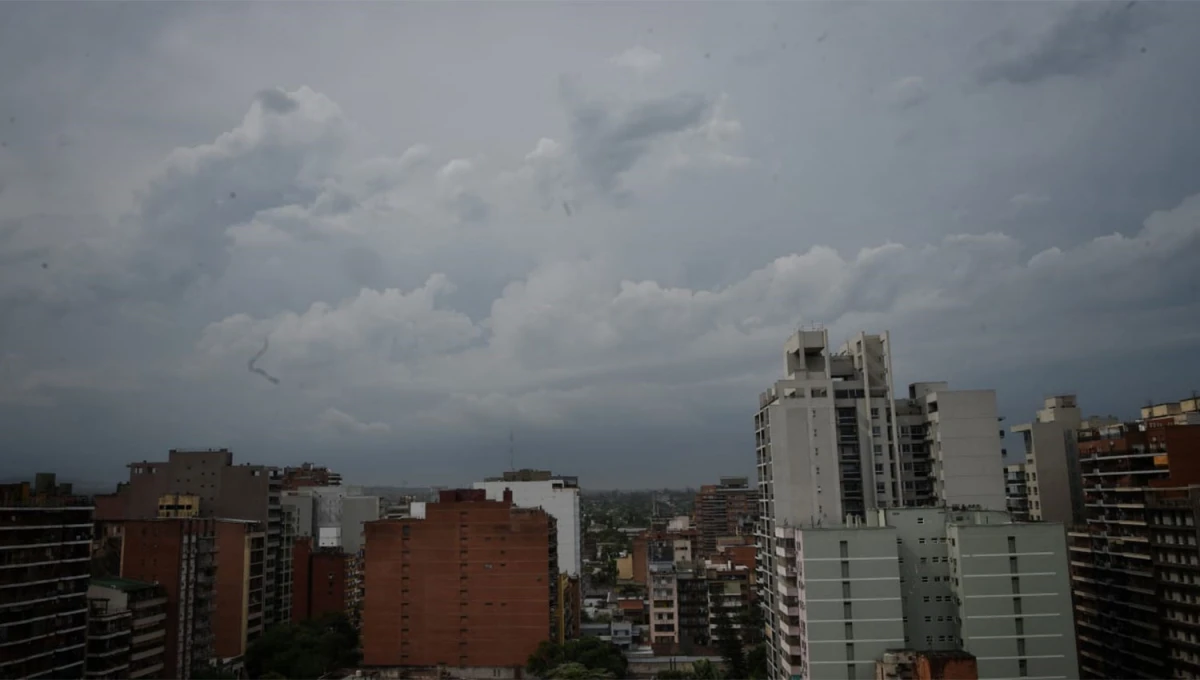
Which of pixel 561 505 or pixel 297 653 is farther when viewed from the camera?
pixel 561 505

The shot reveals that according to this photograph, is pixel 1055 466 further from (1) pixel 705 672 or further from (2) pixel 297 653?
(2) pixel 297 653

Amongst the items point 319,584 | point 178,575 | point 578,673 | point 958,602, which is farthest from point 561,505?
point 958,602

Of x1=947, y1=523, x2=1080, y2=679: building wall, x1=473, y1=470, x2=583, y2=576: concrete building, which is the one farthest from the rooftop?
x1=473, y1=470, x2=583, y2=576: concrete building

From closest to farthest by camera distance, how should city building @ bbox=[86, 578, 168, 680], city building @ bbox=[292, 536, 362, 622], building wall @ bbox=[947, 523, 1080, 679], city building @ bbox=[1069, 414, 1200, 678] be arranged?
building wall @ bbox=[947, 523, 1080, 679], city building @ bbox=[1069, 414, 1200, 678], city building @ bbox=[86, 578, 168, 680], city building @ bbox=[292, 536, 362, 622]

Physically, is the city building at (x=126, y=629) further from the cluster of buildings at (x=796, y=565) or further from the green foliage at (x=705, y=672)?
the green foliage at (x=705, y=672)

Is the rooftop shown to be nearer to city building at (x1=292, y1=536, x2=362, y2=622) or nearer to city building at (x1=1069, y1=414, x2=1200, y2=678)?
city building at (x1=292, y1=536, x2=362, y2=622)

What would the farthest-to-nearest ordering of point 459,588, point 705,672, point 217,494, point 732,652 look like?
point 217,494 < point 459,588 < point 732,652 < point 705,672

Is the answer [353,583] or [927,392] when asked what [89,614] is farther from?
[927,392]
